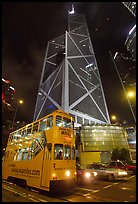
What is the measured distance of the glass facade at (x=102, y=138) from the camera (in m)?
38.2

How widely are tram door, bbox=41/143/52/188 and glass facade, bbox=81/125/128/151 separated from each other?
30022mm

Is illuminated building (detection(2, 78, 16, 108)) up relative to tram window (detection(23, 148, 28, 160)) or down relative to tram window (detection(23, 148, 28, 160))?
up

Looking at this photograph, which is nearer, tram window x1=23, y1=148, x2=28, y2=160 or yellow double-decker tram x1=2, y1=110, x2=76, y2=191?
yellow double-decker tram x1=2, y1=110, x2=76, y2=191

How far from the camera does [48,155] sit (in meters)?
8.80

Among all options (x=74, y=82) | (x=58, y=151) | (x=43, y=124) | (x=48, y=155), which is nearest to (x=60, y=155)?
(x=58, y=151)

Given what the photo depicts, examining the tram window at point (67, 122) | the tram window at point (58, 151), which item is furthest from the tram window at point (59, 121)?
the tram window at point (58, 151)

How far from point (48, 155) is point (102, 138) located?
33797mm

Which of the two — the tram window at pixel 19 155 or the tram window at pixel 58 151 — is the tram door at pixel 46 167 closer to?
the tram window at pixel 58 151

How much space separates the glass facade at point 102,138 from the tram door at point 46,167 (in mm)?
30022

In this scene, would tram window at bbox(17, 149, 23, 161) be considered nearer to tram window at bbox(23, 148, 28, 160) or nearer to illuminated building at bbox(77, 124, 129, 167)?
tram window at bbox(23, 148, 28, 160)

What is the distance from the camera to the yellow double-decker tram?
8586 millimetres

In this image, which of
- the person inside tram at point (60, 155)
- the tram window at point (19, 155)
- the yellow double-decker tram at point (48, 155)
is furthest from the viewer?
the tram window at point (19, 155)

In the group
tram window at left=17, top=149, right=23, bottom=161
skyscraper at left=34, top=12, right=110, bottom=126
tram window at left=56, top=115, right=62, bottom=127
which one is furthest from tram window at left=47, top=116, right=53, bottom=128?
skyscraper at left=34, top=12, right=110, bottom=126

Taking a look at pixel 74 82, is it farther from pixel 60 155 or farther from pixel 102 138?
pixel 60 155
